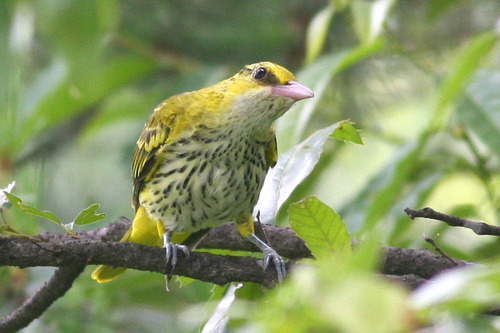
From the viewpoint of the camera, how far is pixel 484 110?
3.19 m

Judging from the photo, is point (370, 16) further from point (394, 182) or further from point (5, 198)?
point (5, 198)

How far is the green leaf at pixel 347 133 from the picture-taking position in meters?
2.22

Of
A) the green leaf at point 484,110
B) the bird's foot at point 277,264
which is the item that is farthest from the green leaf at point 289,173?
the green leaf at point 484,110

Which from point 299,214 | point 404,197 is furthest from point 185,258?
point 404,197

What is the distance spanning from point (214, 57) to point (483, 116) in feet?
6.95

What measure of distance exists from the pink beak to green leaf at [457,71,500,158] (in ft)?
2.55

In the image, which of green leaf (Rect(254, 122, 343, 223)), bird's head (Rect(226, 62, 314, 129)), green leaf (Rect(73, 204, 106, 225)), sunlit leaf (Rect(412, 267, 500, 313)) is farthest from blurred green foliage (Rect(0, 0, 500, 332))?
green leaf (Rect(73, 204, 106, 225))

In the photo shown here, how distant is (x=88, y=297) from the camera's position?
377 centimetres

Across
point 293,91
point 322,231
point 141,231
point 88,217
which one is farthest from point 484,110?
point 88,217

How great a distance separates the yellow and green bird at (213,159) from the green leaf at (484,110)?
2.53ft

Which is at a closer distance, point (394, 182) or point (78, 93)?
point (394, 182)

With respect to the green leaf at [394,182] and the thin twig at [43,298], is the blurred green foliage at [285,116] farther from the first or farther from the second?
the thin twig at [43,298]

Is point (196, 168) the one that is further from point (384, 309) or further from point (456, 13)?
point (456, 13)

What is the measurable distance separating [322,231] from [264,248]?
0.85 meters
